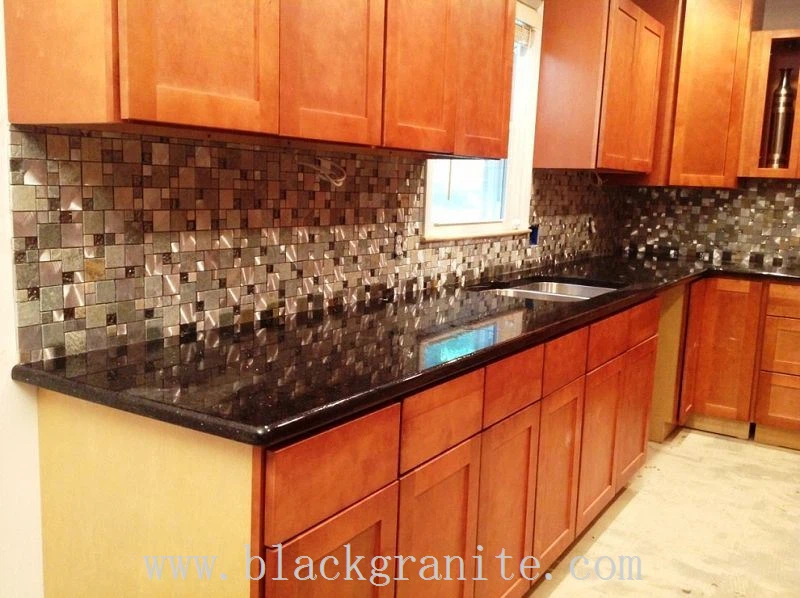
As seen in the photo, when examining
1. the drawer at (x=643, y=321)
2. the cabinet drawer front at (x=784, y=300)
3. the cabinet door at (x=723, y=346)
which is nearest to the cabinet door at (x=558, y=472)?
the drawer at (x=643, y=321)

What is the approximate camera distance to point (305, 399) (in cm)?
124

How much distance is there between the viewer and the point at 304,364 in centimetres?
150

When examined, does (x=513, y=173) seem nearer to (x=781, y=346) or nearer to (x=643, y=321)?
(x=643, y=321)

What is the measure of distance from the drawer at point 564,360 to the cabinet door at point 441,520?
43 centimetres

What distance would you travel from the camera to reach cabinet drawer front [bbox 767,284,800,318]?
3.48 meters

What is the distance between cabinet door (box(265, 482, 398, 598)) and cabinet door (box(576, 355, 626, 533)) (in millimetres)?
1126

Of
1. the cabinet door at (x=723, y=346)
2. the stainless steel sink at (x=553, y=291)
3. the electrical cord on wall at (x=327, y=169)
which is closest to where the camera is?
the electrical cord on wall at (x=327, y=169)

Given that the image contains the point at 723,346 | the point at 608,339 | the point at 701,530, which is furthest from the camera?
the point at 723,346

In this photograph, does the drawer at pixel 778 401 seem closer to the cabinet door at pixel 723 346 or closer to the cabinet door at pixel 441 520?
the cabinet door at pixel 723 346

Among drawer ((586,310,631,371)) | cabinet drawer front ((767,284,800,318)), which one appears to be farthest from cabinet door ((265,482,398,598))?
cabinet drawer front ((767,284,800,318))

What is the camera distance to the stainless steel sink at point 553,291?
283cm

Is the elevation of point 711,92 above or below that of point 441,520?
above

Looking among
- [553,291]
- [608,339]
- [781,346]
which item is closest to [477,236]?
[553,291]

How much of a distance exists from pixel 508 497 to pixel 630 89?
216 cm
